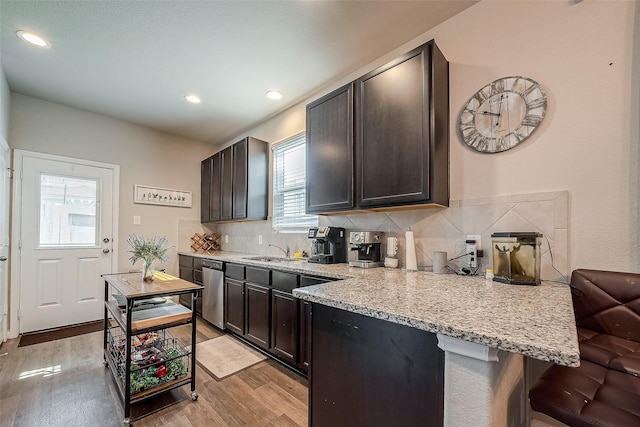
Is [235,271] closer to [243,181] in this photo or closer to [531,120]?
[243,181]

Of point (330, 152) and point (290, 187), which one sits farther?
point (290, 187)

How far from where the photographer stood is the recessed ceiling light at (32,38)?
215cm

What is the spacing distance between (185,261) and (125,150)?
6.00 ft

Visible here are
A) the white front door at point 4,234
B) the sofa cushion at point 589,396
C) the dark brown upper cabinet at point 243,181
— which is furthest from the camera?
the dark brown upper cabinet at point 243,181

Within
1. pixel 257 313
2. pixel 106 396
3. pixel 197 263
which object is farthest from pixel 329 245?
pixel 197 263

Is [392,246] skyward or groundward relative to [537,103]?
groundward

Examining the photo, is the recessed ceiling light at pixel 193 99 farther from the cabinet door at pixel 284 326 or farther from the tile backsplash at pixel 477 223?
the cabinet door at pixel 284 326

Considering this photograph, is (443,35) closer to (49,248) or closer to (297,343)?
(297,343)

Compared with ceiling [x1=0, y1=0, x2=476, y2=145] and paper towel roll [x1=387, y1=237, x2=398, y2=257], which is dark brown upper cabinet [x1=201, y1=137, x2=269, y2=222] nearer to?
ceiling [x1=0, y1=0, x2=476, y2=145]

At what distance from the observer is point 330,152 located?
7.98 feet

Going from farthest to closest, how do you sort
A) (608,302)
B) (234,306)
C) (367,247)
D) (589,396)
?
(234,306)
(367,247)
(608,302)
(589,396)

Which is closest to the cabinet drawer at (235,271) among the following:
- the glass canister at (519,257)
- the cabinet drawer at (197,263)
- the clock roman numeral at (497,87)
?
the cabinet drawer at (197,263)

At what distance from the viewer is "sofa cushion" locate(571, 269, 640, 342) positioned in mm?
1244

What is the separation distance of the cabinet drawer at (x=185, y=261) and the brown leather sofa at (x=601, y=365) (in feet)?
13.0
